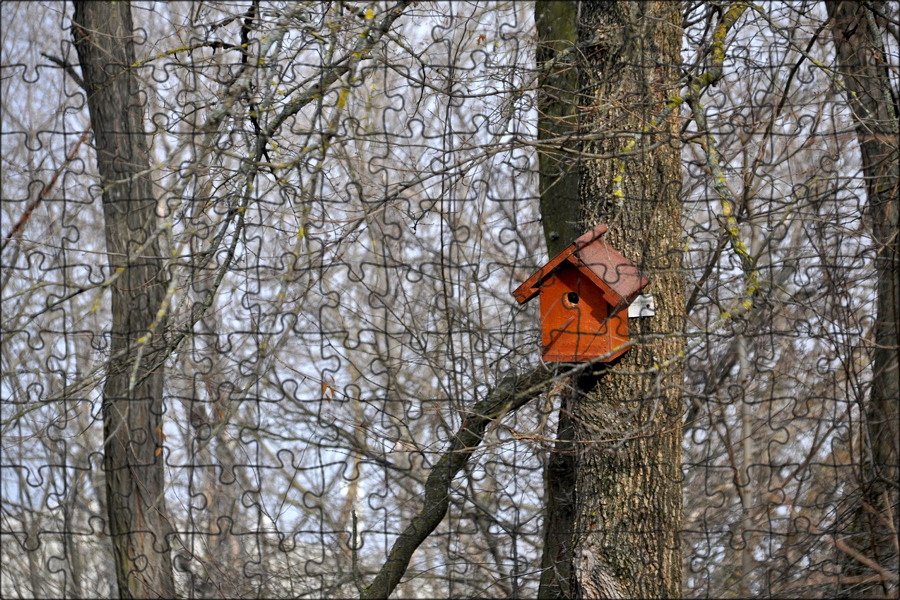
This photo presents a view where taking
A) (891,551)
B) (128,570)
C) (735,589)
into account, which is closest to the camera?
(891,551)

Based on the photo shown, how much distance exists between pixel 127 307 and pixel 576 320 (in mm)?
2690

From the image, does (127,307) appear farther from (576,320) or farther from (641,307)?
(641,307)

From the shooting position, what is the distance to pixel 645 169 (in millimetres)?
2855

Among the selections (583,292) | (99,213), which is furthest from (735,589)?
(99,213)

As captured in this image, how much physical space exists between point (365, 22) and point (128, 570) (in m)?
3.05

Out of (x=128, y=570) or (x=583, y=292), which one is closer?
(x=583, y=292)

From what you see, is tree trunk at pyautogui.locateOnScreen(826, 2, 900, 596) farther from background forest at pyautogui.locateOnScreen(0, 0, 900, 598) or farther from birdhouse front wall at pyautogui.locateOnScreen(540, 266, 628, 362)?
birdhouse front wall at pyautogui.locateOnScreen(540, 266, 628, 362)

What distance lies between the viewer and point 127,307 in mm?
4488

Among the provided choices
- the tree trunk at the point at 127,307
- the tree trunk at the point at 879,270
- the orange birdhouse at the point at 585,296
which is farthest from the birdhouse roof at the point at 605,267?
the tree trunk at the point at 127,307

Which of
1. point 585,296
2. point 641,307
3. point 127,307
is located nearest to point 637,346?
point 641,307

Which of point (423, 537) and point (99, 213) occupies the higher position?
point (99, 213)

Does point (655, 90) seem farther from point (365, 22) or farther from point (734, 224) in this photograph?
point (365, 22)

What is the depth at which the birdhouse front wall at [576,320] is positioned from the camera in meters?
2.75

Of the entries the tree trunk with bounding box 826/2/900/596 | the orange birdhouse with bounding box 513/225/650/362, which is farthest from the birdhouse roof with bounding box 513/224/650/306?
the tree trunk with bounding box 826/2/900/596
